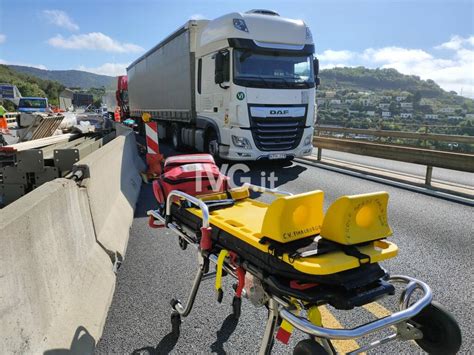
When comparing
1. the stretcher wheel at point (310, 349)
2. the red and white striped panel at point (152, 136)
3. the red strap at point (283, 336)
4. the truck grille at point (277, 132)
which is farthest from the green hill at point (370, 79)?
the stretcher wheel at point (310, 349)

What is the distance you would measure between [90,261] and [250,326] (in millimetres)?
1426

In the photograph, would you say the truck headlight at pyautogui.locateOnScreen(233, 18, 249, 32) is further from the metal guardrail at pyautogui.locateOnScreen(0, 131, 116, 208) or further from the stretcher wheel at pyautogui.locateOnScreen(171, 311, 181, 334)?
the stretcher wheel at pyautogui.locateOnScreen(171, 311, 181, 334)

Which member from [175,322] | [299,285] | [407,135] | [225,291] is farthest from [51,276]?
[407,135]

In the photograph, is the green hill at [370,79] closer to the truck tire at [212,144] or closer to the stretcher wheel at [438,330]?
the truck tire at [212,144]

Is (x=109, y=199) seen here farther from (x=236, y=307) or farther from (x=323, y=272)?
(x=323, y=272)

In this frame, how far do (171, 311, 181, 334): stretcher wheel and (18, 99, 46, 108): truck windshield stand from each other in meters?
41.6

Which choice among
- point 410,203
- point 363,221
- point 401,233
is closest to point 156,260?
point 363,221

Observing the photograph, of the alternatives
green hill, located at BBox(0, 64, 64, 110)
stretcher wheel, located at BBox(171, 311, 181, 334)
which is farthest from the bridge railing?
green hill, located at BBox(0, 64, 64, 110)

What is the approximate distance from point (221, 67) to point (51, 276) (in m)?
8.29

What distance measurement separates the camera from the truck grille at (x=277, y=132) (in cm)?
970

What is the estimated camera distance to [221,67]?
384 inches

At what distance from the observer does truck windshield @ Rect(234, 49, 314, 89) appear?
376 inches

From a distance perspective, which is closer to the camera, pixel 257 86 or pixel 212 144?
pixel 257 86

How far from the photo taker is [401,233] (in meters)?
5.05
